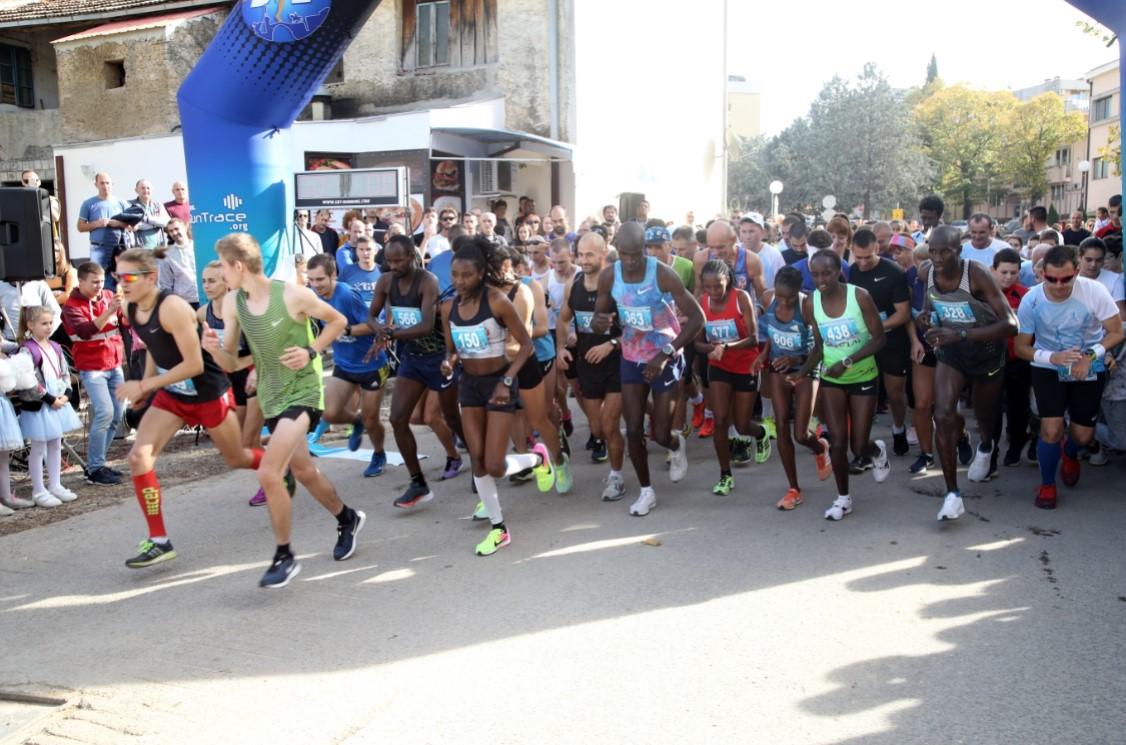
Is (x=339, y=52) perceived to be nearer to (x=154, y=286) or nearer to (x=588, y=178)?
(x=154, y=286)

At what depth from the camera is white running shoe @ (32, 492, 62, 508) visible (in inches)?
301

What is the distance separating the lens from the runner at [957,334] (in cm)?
660

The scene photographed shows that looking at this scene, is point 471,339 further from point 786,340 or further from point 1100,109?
point 1100,109

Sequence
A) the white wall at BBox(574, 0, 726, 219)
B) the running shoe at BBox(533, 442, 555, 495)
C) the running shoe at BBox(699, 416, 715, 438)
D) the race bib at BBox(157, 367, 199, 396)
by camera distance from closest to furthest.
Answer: the race bib at BBox(157, 367, 199, 396) < the running shoe at BBox(533, 442, 555, 495) < the running shoe at BBox(699, 416, 715, 438) < the white wall at BBox(574, 0, 726, 219)

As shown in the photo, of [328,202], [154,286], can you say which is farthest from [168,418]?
[328,202]

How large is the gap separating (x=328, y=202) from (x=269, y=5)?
146 inches

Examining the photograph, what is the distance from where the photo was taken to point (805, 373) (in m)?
6.90

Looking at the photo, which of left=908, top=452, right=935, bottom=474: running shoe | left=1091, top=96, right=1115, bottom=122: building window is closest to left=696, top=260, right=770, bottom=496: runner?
left=908, top=452, right=935, bottom=474: running shoe

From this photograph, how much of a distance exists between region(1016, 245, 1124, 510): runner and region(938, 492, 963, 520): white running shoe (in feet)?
2.72

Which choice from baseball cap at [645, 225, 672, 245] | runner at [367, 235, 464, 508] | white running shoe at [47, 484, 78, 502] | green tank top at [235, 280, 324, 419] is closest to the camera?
green tank top at [235, 280, 324, 419]

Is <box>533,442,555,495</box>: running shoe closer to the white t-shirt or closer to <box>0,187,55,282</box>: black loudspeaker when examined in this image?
the white t-shirt

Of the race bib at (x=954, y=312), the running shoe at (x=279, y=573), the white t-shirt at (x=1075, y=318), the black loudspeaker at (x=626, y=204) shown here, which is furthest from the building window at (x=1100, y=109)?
the running shoe at (x=279, y=573)

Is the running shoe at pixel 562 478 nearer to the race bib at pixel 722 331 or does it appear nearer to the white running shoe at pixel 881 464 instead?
the race bib at pixel 722 331

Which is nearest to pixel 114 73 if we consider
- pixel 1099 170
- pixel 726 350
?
pixel 726 350
